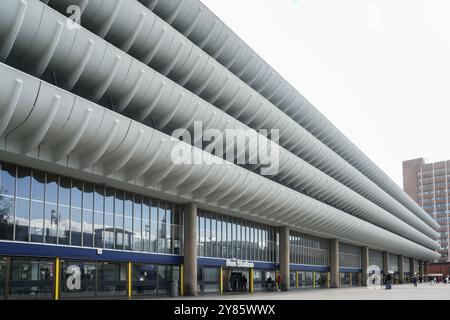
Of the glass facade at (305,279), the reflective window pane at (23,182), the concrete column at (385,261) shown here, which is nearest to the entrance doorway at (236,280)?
the glass facade at (305,279)

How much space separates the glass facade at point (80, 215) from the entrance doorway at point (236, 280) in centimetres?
737

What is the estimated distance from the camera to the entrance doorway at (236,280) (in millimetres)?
43688

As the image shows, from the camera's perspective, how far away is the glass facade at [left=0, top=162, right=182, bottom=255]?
2611 centimetres

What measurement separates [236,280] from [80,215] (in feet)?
61.7

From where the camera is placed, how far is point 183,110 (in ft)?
108

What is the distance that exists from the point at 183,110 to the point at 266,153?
11.1m

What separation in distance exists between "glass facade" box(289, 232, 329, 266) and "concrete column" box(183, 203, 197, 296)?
2089 centimetres

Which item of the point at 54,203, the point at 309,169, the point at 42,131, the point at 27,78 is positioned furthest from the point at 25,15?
the point at 309,169

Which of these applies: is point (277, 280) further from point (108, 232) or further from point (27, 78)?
point (27, 78)

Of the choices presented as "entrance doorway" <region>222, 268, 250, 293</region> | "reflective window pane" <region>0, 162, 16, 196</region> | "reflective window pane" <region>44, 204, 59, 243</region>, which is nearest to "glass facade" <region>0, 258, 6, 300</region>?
"reflective window pane" <region>44, 204, 59, 243</region>

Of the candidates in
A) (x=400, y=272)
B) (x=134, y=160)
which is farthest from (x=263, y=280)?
(x=400, y=272)

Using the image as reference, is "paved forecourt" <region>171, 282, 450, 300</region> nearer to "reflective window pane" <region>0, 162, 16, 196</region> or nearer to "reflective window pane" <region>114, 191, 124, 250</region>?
"reflective window pane" <region>114, 191, 124, 250</region>

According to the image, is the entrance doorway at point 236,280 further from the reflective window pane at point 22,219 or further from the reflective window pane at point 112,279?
the reflective window pane at point 22,219

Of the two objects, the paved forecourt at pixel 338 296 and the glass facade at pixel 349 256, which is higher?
the glass facade at pixel 349 256
